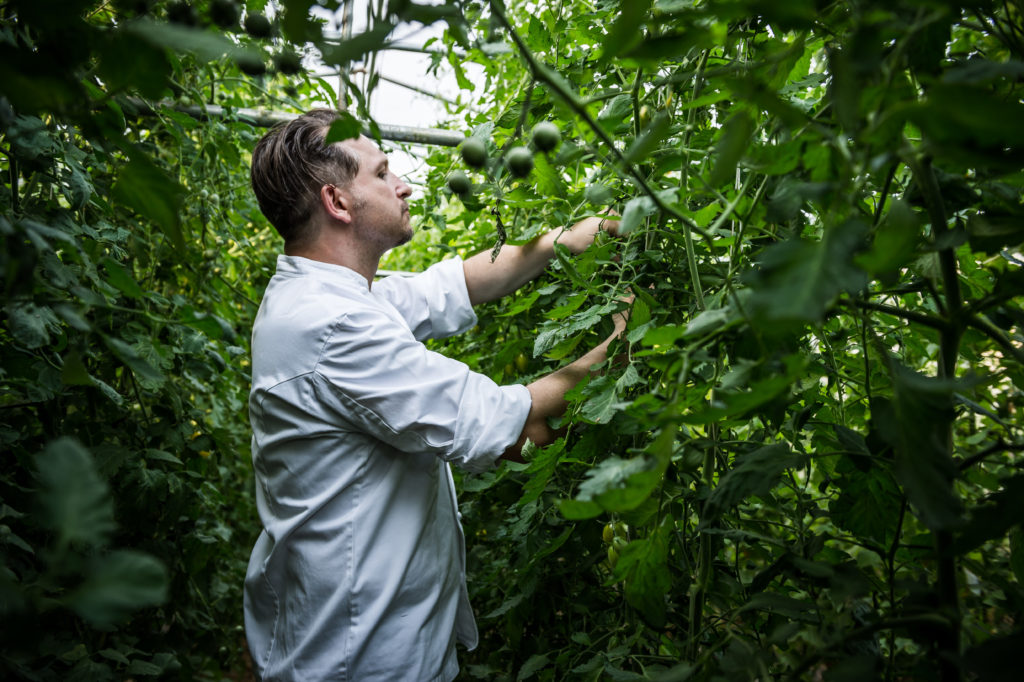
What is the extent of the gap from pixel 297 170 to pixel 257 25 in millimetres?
629

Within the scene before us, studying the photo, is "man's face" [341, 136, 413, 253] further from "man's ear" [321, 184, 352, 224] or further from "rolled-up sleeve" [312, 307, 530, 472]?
"rolled-up sleeve" [312, 307, 530, 472]

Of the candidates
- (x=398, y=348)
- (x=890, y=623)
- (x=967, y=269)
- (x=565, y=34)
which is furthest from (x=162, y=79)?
(x=967, y=269)

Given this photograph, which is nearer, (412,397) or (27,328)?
(27,328)

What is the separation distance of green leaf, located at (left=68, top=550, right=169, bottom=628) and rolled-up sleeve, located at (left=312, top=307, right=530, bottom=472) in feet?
2.84

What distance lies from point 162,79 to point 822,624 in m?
0.75

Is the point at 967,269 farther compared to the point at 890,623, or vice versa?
the point at 967,269

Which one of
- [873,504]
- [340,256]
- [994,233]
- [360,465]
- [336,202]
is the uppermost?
[994,233]

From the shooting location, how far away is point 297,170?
5.32 ft

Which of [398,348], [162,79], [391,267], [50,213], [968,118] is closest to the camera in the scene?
[968,118]

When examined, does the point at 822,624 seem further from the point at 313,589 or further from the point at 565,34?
the point at 565,34

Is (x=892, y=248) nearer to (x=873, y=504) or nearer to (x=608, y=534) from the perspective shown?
(x=873, y=504)

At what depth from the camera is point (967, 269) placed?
1069 millimetres

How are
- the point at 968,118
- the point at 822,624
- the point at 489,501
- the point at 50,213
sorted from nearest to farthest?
the point at 968,118
the point at 822,624
the point at 50,213
the point at 489,501

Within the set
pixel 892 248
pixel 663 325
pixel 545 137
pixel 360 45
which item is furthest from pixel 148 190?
pixel 663 325
